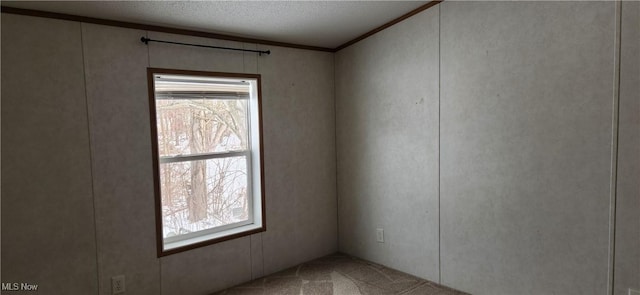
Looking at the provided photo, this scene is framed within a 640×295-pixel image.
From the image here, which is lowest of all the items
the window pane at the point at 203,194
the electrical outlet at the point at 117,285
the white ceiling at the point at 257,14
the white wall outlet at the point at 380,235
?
the electrical outlet at the point at 117,285

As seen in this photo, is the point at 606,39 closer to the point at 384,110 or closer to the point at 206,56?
the point at 384,110

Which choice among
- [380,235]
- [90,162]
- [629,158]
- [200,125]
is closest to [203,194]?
[200,125]

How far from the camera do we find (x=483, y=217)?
2.54 metres

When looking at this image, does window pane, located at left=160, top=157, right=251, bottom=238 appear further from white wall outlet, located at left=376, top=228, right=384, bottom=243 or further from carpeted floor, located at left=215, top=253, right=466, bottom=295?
white wall outlet, located at left=376, top=228, right=384, bottom=243

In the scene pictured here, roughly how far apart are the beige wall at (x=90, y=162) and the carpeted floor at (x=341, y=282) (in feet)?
0.67

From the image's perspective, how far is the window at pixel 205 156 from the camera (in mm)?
2785

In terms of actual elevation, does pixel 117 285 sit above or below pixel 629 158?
below

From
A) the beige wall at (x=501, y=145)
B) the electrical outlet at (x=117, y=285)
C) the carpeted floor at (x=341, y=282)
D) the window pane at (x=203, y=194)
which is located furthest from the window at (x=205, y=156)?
the beige wall at (x=501, y=145)

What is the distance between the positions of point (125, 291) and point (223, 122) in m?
1.53

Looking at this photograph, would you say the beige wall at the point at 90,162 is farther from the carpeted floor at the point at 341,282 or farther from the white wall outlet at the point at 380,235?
the white wall outlet at the point at 380,235

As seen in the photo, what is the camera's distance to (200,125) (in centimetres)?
298

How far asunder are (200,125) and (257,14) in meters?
1.08

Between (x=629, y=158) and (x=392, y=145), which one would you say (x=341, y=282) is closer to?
(x=392, y=145)

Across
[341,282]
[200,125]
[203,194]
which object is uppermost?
[200,125]
